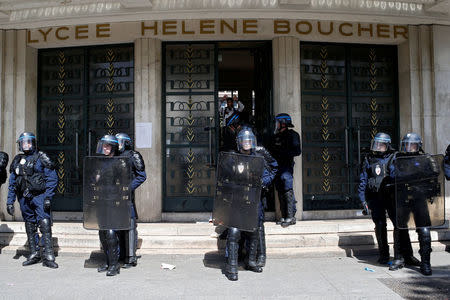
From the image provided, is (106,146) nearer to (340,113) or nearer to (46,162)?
(46,162)

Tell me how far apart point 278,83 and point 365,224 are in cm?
306

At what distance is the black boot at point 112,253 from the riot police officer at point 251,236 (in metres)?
1.48

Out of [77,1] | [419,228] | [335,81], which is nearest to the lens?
[419,228]

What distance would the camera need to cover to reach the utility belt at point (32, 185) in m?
6.12

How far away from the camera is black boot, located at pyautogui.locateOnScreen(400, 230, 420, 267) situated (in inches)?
236

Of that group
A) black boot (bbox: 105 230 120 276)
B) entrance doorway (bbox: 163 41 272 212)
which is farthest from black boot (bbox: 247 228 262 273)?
entrance doorway (bbox: 163 41 272 212)

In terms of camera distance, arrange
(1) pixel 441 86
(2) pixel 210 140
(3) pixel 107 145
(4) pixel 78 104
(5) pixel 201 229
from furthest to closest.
Result: (4) pixel 78 104 < (1) pixel 441 86 < (2) pixel 210 140 < (5) pixel 201 229 < (3) pixel 107 145

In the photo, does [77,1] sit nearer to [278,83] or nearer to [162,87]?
[162,87]

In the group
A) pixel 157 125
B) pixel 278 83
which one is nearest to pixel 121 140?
Result: pixel 157 125

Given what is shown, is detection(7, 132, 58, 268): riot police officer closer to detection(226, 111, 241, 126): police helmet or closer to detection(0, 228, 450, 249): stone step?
detection(0, 228, 450, 249): stone step

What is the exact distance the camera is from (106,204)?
5.75 m

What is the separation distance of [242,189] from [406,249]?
8.45 feet

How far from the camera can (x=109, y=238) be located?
5.67 meters

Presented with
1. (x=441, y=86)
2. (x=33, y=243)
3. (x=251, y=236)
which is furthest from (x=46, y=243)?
(x=441, y=86)
